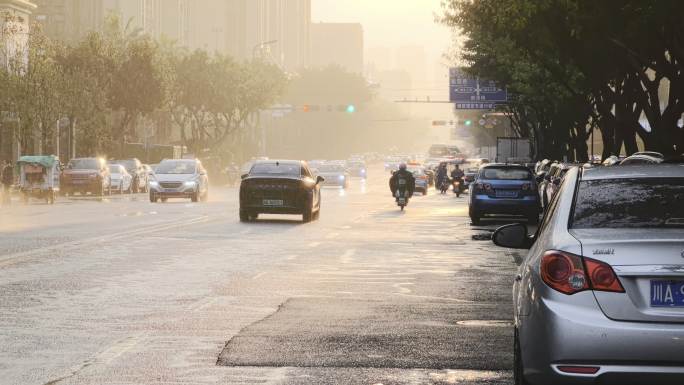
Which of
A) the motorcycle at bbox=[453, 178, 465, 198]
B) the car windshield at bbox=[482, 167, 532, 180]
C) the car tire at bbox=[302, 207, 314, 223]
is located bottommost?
the motorcycle at bbox=[453, 178, 465, 198]

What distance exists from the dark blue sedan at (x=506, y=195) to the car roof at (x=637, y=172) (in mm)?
27405

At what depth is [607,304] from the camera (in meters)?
7.50

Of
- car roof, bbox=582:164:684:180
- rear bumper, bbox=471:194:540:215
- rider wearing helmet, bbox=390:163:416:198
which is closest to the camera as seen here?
car roof, bbox=582:164:684:180

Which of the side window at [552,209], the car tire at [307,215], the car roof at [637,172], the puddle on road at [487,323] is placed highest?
the car roof at [637,172]

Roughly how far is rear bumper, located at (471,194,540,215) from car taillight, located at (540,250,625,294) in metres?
28.4

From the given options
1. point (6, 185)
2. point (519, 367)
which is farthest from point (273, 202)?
point (519, 367)

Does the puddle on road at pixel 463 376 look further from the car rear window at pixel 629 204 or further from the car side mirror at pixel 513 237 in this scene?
the car rear window at pixel 629 204

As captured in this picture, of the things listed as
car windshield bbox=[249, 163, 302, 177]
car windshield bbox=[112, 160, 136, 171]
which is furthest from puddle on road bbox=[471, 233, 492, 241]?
car windshield bbox=[112, 160, 136, 171]

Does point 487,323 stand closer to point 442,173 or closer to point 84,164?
point 84,164

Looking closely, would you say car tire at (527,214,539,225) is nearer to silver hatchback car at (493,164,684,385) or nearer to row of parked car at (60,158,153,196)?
row of parked car at (60,158,153,196)

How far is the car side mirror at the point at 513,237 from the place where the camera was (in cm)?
946

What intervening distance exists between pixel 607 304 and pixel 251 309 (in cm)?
721

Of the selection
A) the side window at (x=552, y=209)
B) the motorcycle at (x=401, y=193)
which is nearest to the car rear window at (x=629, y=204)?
the side window at (x=552, y=209)

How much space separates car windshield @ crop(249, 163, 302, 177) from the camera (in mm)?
35031
